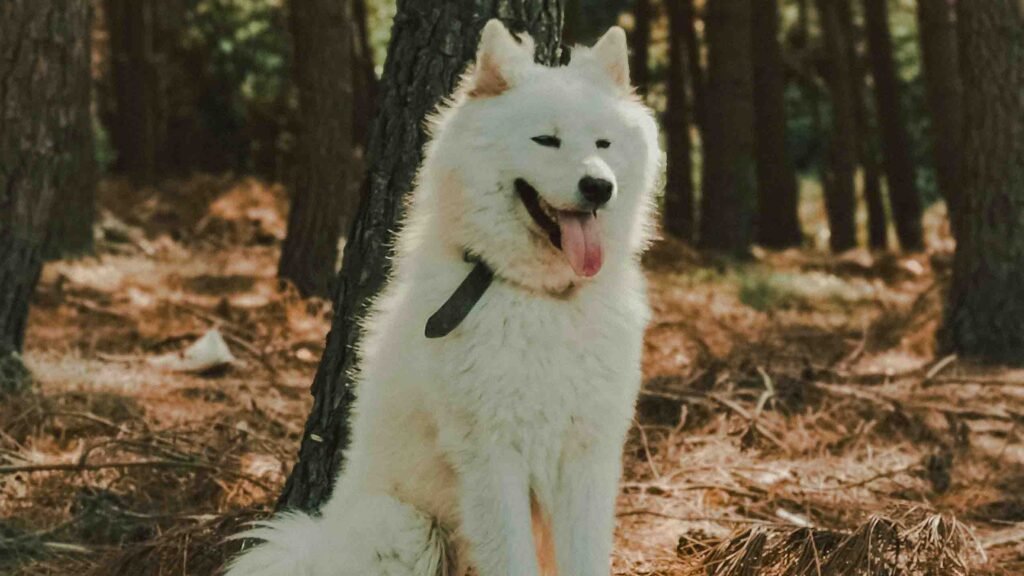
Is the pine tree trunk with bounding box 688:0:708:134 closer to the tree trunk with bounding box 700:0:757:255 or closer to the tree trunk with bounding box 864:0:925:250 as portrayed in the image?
the tree trunk with bounding box 864:0:925:250

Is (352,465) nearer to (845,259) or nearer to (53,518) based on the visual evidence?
(53,518)

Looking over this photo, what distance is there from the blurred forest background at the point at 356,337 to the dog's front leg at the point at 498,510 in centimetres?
113

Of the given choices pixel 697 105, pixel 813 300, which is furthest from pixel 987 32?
pixel 697 105

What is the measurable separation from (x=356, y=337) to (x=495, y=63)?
4.74 feet

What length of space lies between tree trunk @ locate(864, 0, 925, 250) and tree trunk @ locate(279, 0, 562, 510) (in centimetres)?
1726

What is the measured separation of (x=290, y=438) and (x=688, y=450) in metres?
2.07

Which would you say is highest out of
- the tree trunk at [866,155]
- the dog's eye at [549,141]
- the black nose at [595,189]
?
the dog's eye at [549,141]

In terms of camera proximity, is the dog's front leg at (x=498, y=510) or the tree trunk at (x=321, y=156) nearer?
the dog's front leg at (x=498, y=510)

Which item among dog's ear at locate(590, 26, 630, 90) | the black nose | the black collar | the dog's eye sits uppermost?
dog's ear at locate(590, 26, 630, 90)

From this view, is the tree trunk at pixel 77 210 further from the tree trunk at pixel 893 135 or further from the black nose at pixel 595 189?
the tree trunk at pixel 893 135

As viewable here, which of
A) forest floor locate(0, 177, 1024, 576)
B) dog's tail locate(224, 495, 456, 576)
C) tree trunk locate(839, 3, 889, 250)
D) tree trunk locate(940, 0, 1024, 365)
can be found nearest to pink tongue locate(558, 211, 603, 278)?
dog's tail locate(224, 495, 456, 576)

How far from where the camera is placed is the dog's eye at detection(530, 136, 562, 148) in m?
4.02

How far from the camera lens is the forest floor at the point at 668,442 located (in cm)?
510

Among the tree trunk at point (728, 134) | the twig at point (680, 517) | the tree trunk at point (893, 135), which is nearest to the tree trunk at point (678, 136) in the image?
the tree trunk at point (893, 135)
